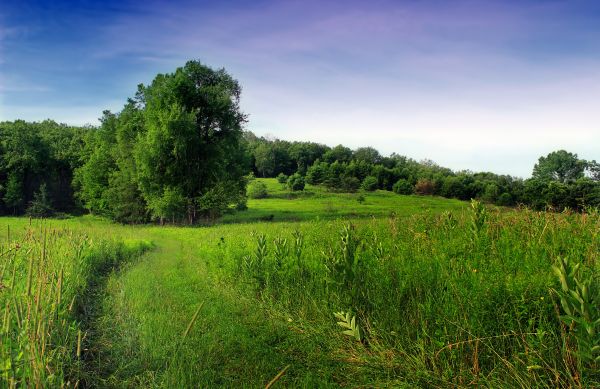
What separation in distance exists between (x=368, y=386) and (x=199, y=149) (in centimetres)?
3775

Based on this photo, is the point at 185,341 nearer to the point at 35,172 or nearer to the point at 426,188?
the point at 426,188

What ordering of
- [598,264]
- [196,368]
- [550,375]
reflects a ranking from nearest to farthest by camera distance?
[550,375], [598,264], [196,368]

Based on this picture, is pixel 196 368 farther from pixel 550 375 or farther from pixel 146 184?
pixel 146 184

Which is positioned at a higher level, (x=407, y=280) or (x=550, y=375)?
(x=407, y=280)

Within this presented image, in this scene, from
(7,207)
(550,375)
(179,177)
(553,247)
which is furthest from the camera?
(7,207)

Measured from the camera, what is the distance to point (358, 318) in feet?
A: 19.9

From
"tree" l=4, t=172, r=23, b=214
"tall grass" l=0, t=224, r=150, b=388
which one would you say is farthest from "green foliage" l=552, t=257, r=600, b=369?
"tree" l=4, t=172, r=23, b=214

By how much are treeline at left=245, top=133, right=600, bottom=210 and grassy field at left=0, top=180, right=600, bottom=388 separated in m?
2.91

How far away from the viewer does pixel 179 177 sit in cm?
4009

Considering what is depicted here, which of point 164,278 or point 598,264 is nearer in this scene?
point 598,264

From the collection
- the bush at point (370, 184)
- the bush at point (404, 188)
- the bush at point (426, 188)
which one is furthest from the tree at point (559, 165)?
the bush at point (370, 184)

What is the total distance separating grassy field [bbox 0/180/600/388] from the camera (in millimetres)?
4273

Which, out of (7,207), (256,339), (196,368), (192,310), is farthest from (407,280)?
(7,207)

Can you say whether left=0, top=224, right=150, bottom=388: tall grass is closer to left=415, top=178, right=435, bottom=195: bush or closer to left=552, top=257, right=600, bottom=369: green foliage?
left=552, top=257, right=600, bottom=369: green foliage
